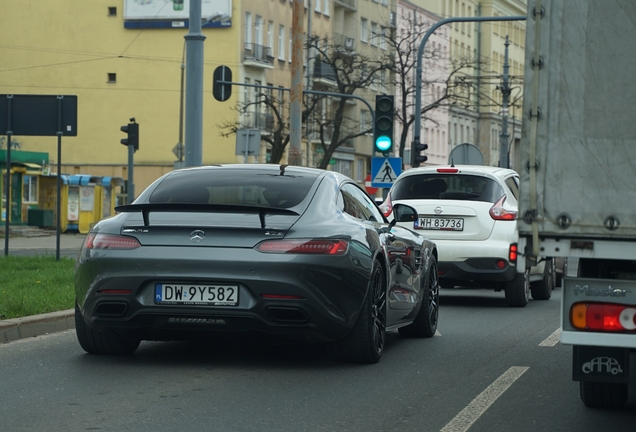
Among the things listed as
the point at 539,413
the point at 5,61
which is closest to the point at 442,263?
the point at 539,413

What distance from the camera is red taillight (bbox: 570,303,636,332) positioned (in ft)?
21.0

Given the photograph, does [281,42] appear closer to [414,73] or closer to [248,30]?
[248,30]

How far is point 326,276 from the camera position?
29.2 feet

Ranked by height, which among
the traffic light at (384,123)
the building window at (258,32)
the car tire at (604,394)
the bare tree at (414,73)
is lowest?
the car tire at (604,394)

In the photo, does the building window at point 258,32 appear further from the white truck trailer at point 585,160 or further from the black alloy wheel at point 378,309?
the white truck trailer at point 585,160

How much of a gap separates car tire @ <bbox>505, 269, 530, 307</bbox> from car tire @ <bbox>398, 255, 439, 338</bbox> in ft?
11.9

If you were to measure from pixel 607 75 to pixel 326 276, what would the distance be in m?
2.97

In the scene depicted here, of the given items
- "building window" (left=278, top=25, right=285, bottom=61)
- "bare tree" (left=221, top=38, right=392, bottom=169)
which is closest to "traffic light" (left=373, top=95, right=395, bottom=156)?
"bare tree" (left=221, top=38, right=392, bottom=169)

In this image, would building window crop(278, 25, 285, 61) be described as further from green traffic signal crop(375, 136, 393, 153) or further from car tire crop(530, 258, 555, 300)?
car tire crop(530, 258, 555, 300)

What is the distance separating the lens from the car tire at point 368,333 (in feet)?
30.5

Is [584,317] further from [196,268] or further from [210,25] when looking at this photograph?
[210,25]

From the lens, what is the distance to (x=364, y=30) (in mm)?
84812

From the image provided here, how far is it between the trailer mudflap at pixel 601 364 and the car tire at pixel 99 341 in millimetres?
4039

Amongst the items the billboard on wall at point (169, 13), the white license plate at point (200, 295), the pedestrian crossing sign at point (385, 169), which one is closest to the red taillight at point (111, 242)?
the white license plate at point (200, 295)
